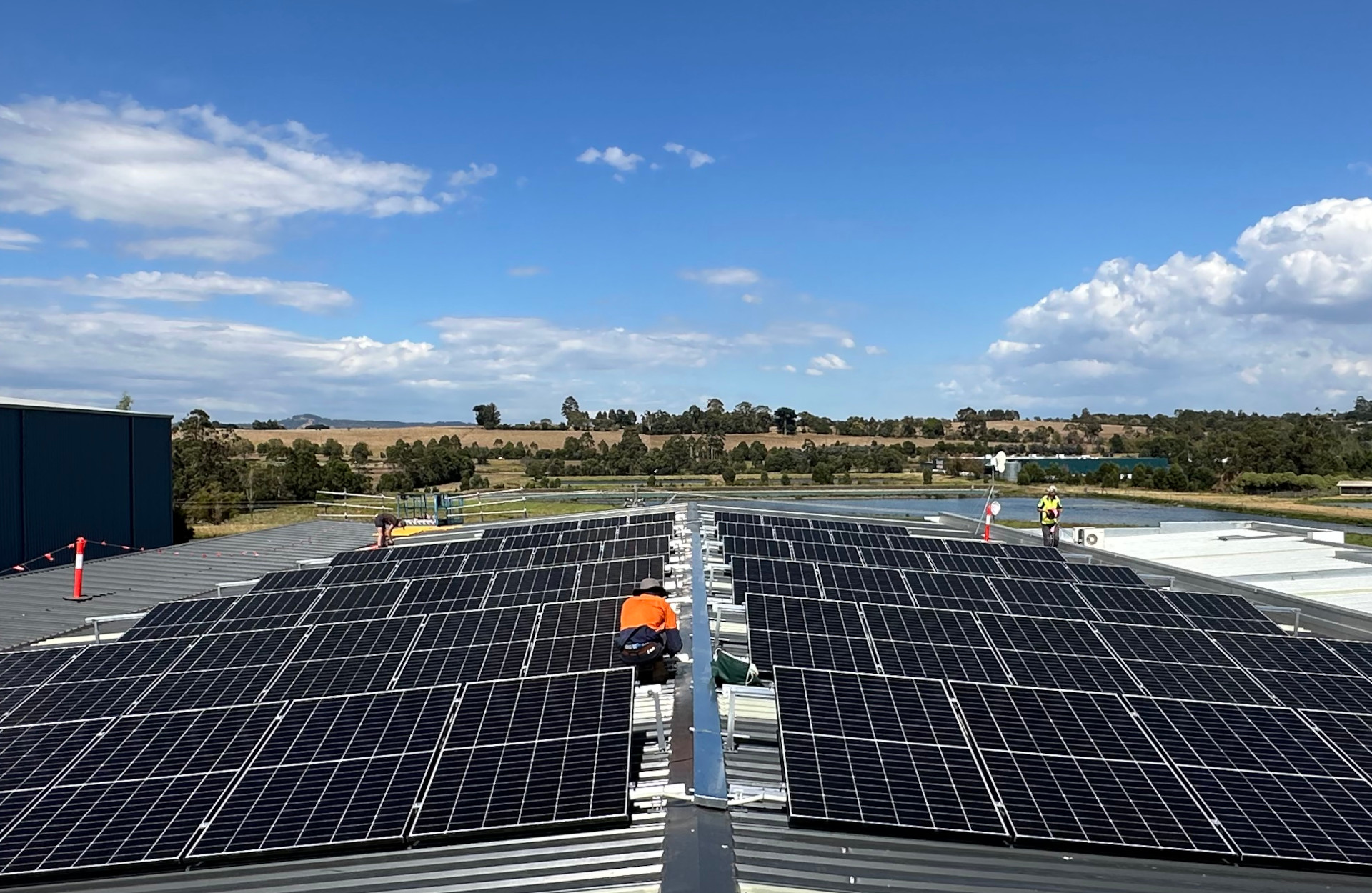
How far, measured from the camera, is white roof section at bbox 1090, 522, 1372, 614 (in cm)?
2173

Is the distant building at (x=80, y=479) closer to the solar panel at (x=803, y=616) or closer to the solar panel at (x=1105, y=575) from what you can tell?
the solar panel at (x=803, y=616)

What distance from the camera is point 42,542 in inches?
1144

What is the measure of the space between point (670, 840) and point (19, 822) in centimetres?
603

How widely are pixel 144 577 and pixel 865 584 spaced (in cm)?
2002

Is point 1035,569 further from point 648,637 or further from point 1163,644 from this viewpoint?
point 648,637

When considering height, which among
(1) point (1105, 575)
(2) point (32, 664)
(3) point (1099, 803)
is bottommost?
(2) point (32, 664)

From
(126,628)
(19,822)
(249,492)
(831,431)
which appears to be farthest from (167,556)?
(831,431)

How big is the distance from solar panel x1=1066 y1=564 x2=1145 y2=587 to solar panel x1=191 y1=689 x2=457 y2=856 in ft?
43.0

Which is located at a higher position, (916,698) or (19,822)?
(916,698)

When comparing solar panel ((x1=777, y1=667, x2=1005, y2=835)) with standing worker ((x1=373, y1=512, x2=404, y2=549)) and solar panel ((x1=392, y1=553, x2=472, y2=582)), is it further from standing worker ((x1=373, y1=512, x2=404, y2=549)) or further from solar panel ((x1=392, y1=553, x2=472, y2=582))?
standing worker ((x1=373, y1=512, x2=404, y2=549))

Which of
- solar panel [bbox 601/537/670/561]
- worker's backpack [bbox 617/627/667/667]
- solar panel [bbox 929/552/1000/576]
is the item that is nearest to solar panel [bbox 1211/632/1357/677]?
solar panel [bbox 929/552/1000/576]

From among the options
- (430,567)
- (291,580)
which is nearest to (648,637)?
(430,567)

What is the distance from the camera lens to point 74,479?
1209 inches

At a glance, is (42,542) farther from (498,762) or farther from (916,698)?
(916,698)
